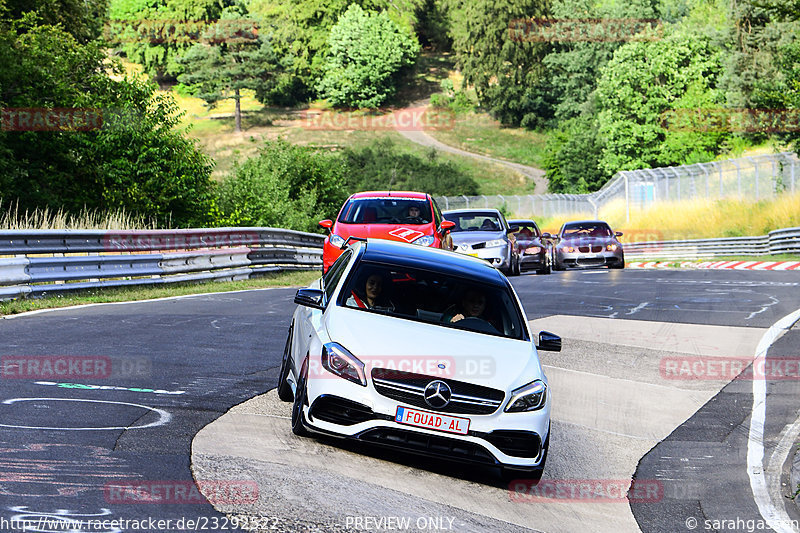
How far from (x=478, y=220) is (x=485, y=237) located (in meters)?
1.43

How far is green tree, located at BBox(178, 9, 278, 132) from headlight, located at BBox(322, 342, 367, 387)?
107m

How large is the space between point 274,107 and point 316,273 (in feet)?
315

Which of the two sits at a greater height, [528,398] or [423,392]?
[423,392]

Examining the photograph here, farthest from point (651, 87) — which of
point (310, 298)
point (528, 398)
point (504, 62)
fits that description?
point (528, 398)

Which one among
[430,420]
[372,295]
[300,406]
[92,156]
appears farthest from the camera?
[92,156]

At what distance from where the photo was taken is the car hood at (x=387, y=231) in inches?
665

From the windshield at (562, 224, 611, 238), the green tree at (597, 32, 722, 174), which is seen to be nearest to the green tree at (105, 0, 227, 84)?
the green tree at (597, 32, 722, 174)

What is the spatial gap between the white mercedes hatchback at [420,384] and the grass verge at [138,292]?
26.8ft

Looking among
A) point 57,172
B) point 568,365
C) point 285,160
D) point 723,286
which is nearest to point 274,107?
point 285,160

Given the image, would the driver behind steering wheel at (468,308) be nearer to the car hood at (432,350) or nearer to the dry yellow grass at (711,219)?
the car hood at (432,350)

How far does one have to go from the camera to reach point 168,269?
20.3 m

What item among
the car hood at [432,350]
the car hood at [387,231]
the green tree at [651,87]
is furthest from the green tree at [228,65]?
the car hood at [432,350]

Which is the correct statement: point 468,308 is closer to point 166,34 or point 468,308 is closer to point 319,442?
point 319,442

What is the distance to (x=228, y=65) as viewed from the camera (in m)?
116
